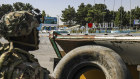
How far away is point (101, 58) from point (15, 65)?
227 centimetres

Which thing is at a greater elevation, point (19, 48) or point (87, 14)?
point (87, 14)

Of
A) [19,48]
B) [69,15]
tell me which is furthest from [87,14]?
[19,48]

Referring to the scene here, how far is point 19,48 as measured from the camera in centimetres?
192

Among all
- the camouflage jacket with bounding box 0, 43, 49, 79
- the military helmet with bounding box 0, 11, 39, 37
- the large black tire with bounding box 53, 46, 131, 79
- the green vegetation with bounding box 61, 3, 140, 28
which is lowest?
the large black tire with bounding box 53, 46, 131, 79

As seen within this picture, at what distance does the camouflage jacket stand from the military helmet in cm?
12

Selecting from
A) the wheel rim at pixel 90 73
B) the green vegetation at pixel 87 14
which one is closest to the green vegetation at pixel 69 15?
the green vegetation at pixel 87 14

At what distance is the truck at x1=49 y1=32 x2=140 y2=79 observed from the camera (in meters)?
3.70

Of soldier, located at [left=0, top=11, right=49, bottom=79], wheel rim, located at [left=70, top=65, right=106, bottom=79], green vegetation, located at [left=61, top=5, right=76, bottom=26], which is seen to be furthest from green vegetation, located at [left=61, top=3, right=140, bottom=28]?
soldier, located at [left=0, top=11, right=49, bottom=79]

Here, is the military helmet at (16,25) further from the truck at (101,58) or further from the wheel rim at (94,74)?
the wheel rim at (94,74)

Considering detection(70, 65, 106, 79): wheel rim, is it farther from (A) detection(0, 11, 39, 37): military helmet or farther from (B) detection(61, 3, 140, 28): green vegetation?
(B) detection(61, 3, 140, 28): green vegetation

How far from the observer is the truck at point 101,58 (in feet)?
12.2

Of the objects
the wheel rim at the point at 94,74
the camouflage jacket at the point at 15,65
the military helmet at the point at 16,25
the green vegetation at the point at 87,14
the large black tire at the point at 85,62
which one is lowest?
the wheel rim at the point at 94,74

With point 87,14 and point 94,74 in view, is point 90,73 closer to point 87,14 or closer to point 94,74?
point 94,74

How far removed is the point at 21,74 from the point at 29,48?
0.38 metres
